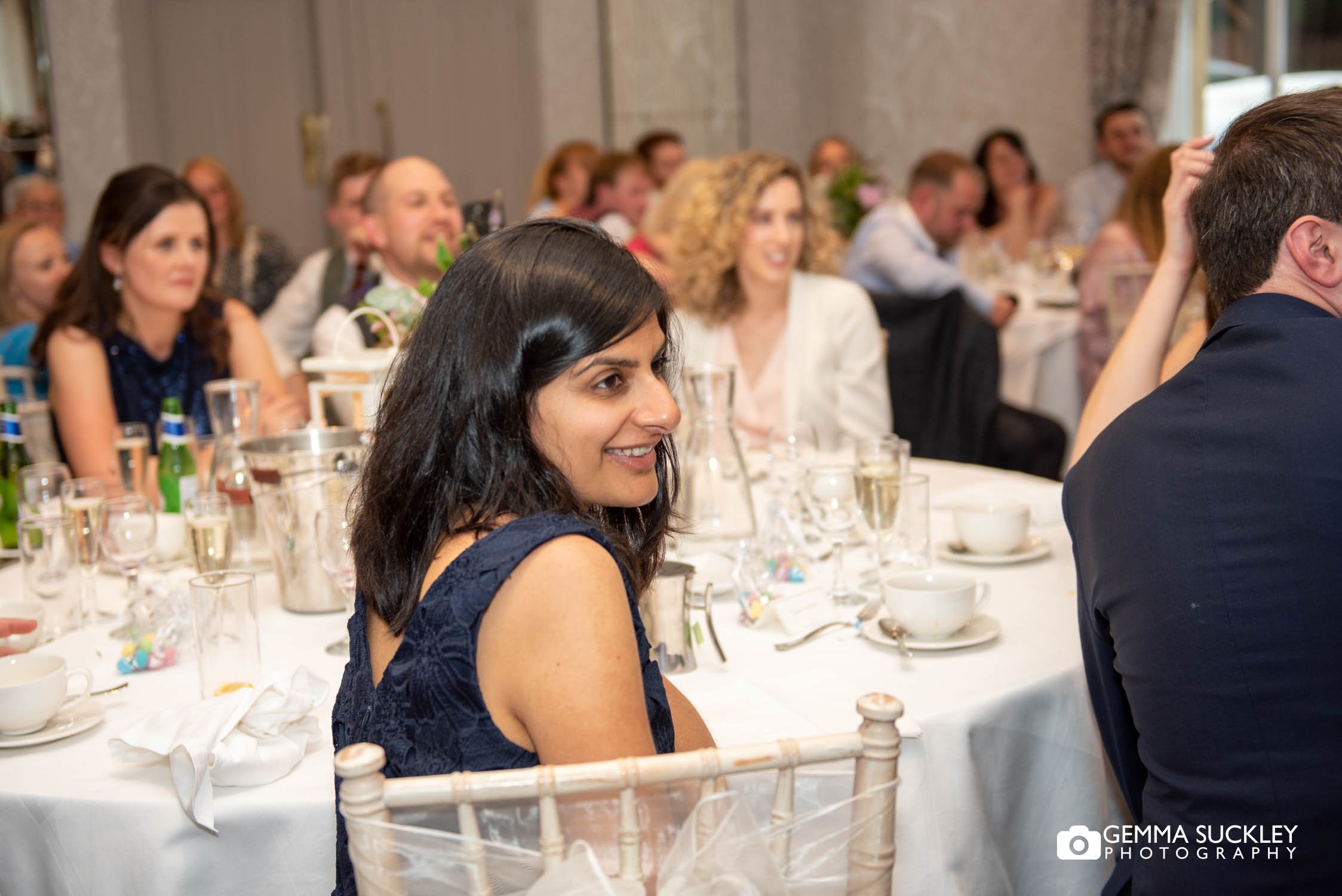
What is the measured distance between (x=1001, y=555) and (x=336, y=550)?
1039 millimetres

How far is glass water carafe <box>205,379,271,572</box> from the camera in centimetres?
215

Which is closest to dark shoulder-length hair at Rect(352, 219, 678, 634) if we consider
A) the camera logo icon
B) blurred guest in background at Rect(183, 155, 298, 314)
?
the camera logo icon

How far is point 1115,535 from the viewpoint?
1314 millimetres

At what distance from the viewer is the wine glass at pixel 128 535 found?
5.97ft

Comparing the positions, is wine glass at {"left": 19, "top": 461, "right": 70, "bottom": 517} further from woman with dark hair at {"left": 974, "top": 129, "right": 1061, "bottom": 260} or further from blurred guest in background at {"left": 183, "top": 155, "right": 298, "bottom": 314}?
woman with dark hair at {"left": 974, "top": 129, "right": 1061, "bottom": 260}

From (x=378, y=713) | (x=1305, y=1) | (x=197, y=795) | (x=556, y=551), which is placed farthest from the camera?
(x=1305, y=1)

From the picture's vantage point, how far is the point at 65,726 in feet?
4.80

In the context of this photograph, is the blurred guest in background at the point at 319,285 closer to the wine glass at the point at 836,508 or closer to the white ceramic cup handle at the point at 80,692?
the wine glass at the point at 836,508

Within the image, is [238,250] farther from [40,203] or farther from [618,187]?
[618,187]

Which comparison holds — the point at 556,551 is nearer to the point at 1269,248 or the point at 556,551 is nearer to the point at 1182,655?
the point at 1182,655

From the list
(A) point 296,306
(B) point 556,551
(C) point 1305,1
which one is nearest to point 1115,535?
(B) point 556,551

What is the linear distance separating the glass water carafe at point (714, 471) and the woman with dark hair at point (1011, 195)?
6.01m

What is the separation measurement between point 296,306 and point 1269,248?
4600 mm

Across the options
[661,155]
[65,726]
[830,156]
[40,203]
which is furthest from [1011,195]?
[65,726]
